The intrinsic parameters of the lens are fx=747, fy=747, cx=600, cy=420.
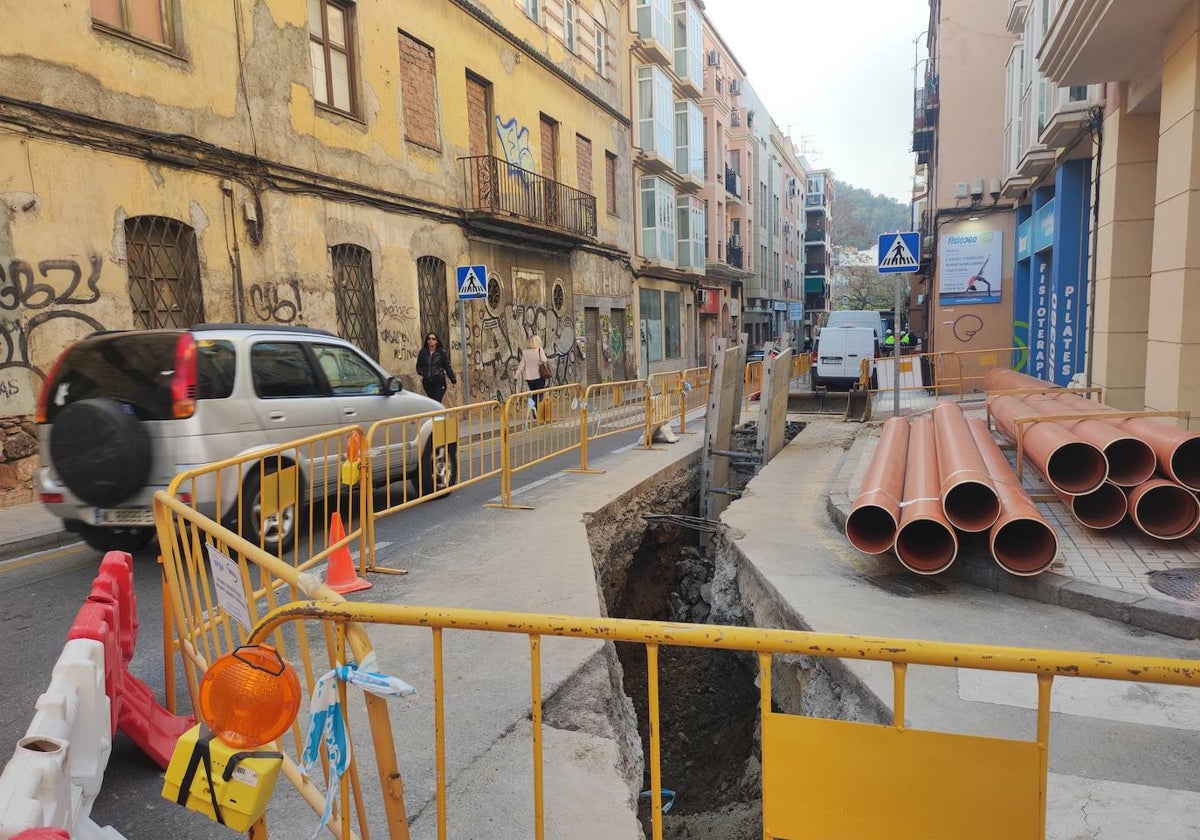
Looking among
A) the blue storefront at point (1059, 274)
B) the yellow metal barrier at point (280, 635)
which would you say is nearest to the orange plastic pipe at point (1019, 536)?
the yellow metal barrier at point (280, 635)

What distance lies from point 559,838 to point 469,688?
3.90ft

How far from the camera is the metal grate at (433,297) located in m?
15.7

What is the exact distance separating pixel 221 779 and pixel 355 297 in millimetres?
12945

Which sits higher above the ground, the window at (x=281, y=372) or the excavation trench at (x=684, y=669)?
the window at (x=281, y=372)

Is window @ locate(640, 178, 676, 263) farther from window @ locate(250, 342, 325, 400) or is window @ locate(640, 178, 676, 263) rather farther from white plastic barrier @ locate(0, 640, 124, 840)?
white plastic barrier @ locate(0, 640, 124, 840)

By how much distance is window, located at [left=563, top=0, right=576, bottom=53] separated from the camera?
2178cm

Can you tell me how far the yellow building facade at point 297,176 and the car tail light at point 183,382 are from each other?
447cm

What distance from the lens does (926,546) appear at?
546 centimetres

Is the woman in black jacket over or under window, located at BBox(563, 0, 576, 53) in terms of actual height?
under

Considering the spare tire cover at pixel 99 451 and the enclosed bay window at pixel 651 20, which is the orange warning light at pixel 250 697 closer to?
the spare tire cover at pixel 99 451

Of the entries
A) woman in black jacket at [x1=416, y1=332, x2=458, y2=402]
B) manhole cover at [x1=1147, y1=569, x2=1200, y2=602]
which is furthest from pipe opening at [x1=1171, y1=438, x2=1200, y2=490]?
woman in black jacket at [x1=416, y1=332, x2=458, y2=402]

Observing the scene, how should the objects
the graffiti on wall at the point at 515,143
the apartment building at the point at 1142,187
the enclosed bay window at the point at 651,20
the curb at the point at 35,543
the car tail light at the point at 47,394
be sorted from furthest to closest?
the enclosed bay window at the point at 651,20, the graffiti on wall at the point at 515,143, the apartment building at the point at 1142,187, the curb at the point at 35,543, the car tail light at the point at 47,394

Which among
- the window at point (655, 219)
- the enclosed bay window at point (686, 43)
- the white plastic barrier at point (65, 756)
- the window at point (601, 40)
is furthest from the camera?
the enclosed bay window at point (686, 43)

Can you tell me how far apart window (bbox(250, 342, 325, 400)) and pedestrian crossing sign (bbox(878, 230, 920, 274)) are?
921 cm
